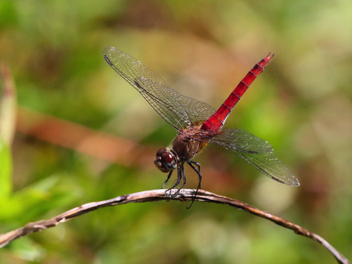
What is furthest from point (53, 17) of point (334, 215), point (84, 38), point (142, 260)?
point (334, 215)

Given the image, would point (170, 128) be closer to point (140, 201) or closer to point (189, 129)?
point (189, 129)

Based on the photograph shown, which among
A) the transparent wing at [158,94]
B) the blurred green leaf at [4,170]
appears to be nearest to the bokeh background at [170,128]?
the blurred green leaf at [4,170]

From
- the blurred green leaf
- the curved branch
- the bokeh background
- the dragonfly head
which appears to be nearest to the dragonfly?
the dragonfly head

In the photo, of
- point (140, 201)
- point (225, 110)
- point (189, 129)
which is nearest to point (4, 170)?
point (140, 201)

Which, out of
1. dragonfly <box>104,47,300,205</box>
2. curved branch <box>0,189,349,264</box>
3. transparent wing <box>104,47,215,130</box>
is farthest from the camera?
transparent wing <box>104,47,215,130</box>

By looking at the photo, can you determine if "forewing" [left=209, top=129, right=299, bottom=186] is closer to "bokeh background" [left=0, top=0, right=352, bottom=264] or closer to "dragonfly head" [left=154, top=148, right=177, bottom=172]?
"dragonfly head" [left=154, top=148, right=177, bottom=172]

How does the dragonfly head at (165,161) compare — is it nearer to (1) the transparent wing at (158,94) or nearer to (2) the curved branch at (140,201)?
(1) the transparent wing at (158,94)
